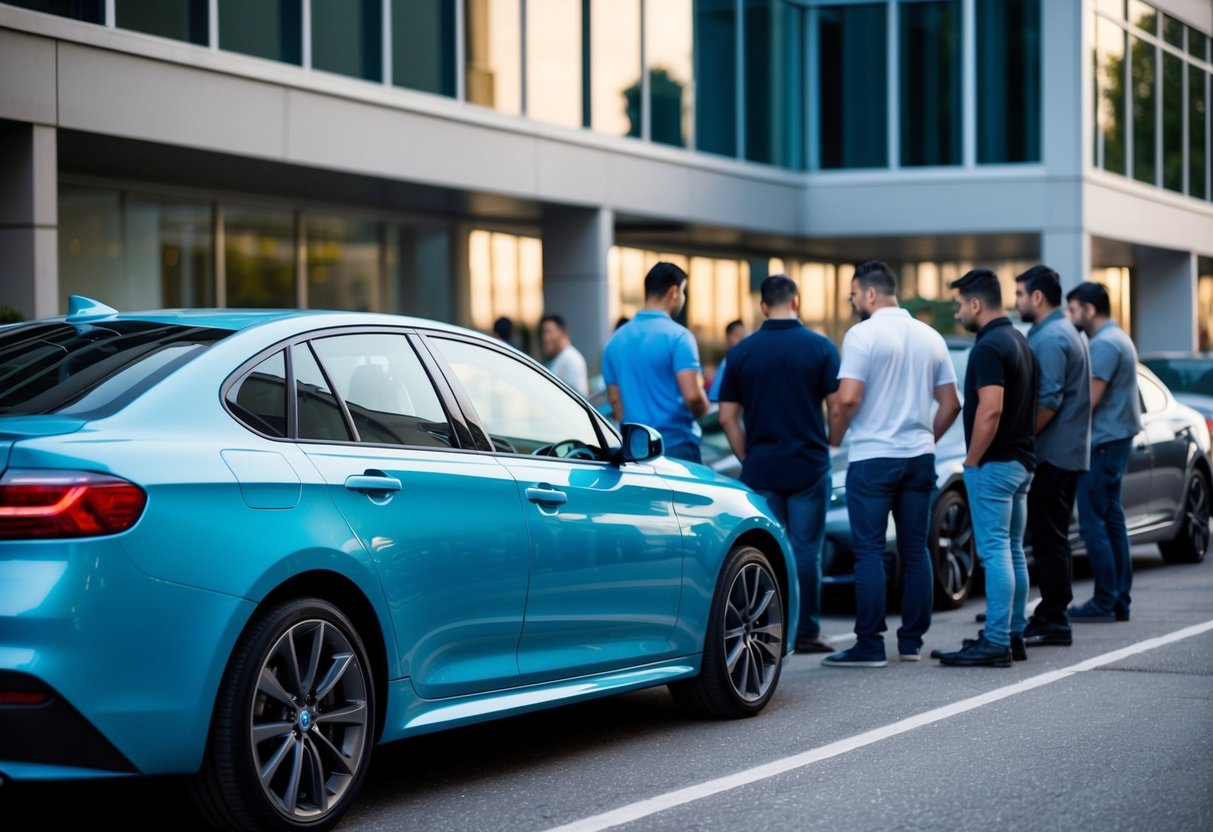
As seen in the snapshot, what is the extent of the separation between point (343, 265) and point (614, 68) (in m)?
4.60

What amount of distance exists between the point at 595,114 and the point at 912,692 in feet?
50.5

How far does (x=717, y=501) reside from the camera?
23.4ft

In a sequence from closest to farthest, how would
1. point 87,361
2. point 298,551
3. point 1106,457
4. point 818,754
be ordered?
point 298,551, point 87,361, point 818,754, point 1106,457

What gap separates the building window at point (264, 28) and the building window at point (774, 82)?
420 inches

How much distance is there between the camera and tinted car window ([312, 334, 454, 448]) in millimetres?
5547

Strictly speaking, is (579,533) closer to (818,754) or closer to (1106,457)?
(818,754)

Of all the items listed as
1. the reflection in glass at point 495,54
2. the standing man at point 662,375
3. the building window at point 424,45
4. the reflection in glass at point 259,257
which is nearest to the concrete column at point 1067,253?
the reflection in glass at point 495,54

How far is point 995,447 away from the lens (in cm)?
856

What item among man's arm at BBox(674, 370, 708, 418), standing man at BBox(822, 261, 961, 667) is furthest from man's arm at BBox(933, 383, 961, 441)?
man's arm at BBox(674, 370, 708, 418)

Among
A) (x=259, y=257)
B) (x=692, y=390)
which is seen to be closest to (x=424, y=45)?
(x=259, y=257)

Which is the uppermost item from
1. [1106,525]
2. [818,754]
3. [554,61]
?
Result: [554,61]

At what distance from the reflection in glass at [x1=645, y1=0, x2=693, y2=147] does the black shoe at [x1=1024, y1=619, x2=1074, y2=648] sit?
49.9ft

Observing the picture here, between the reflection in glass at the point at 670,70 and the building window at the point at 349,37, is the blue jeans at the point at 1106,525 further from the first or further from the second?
the reflection in glass at the point at 670,70

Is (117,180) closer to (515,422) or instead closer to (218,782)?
(515,422)
